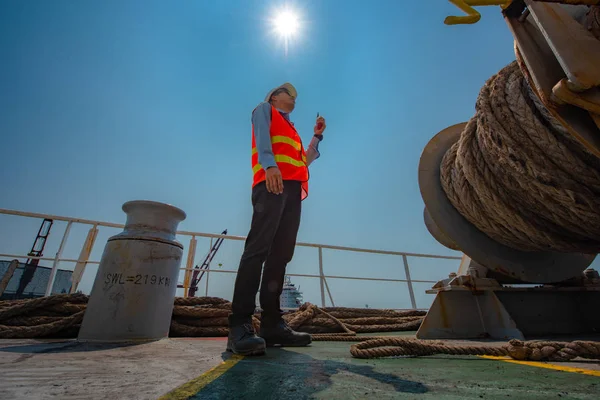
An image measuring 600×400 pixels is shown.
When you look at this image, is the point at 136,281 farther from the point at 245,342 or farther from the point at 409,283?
the point at 409,283

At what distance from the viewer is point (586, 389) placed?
74 centimetres

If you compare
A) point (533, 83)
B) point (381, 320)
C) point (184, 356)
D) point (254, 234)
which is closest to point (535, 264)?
point (381, 320)

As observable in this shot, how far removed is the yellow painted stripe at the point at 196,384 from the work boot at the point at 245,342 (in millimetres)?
275

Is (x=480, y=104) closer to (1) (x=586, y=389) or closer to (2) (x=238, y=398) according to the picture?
(1) (x=586, y=389)

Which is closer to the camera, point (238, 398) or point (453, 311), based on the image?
point (238, 398)

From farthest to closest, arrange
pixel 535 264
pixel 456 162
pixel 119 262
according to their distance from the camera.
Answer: pixel 535 264 < pixel 456 162 < pixel 119 262

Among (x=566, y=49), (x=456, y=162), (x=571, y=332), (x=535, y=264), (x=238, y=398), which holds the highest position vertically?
(x=456, y=162)

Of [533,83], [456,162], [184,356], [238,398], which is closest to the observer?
[238,398]

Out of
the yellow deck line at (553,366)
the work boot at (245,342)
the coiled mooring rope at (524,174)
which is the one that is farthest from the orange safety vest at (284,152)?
the yellow deck line at (553,366)

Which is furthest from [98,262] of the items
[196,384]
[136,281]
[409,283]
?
[409,283]

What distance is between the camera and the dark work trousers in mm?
1691

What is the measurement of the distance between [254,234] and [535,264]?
206 cm

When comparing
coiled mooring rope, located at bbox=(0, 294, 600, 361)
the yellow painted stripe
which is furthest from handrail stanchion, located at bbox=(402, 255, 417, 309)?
the yellow painted stripe

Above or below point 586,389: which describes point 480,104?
above
